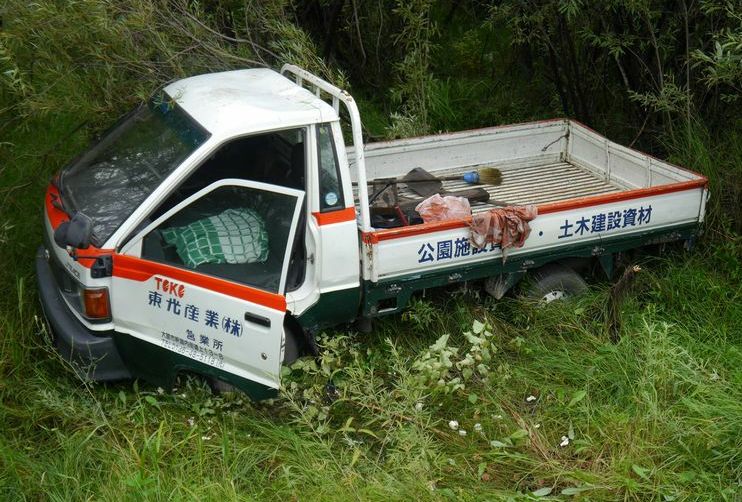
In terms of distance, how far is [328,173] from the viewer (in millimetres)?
4914

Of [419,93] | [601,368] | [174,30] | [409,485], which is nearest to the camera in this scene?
[409,485]

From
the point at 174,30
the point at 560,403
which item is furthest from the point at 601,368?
the point at 174,30

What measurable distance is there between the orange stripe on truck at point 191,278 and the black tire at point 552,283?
1.87 metres

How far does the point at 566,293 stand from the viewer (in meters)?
5.89

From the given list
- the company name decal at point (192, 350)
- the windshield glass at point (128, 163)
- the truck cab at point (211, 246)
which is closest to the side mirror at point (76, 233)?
the truck cab at point (211, 246)

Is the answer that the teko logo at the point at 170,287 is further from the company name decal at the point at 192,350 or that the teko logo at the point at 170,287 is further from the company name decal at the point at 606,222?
the company name decal at the point at 606,222

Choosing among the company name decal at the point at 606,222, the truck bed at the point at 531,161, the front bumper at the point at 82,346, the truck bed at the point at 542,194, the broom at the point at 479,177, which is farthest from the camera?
the broom at the point at 479,177

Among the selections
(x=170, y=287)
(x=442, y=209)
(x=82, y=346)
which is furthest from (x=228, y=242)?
(x=442, y=209)

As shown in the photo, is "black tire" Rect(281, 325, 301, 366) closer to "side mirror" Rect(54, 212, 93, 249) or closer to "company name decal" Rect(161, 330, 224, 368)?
"company name decal" Rect(161, 330, 224, 368)

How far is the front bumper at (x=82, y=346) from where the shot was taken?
4.78 metres

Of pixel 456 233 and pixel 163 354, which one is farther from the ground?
pixel 456 233

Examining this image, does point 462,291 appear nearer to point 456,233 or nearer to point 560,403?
point 456,233

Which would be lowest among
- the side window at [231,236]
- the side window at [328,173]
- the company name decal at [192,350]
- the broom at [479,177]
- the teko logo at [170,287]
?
the company name decal at [192,350]

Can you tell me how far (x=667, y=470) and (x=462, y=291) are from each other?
1.78 m
